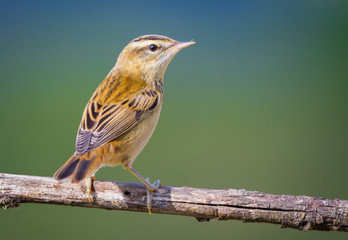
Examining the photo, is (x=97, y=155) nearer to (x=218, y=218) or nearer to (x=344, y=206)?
(x=218, y=218)

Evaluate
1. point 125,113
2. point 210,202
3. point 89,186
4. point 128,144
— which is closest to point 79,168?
point 89,186

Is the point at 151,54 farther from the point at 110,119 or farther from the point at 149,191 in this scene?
the point at 149,191

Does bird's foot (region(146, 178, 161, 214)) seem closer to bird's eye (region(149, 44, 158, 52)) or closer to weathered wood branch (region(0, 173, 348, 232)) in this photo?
weathered wood branch (region(0, 173, 348, 232))

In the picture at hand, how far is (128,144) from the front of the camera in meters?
4.08

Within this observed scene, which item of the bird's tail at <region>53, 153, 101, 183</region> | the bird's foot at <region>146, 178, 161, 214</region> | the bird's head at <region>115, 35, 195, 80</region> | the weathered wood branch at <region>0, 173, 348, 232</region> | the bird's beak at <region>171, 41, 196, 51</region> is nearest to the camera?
the bird's tail at <region>53, 153, 101, 183</region>

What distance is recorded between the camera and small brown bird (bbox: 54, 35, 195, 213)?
12.3 feet

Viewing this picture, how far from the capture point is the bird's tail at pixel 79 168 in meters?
3.49

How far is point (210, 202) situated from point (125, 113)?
127 centimetres

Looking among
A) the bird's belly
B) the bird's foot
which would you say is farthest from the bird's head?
the bird's foot

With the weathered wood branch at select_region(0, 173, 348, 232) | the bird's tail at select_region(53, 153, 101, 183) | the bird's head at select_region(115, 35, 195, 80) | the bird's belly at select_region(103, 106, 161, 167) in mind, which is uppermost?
the bird's head at select_region(115, 35, 195, 80)

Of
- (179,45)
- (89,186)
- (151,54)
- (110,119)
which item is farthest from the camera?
(151,54)

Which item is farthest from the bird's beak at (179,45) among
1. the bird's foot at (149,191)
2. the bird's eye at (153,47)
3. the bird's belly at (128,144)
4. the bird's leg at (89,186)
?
the bird's leg at (89,186)

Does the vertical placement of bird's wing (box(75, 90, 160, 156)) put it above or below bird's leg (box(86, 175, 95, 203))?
above

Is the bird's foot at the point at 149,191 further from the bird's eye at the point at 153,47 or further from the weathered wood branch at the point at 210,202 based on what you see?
the bird's eye at the point at 153,47
